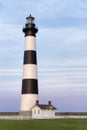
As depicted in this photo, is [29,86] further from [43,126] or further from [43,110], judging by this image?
[43,126]

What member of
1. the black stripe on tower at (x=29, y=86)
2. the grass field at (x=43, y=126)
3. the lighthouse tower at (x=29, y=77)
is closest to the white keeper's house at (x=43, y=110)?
the lighthouse tower at (x=29, y=77)

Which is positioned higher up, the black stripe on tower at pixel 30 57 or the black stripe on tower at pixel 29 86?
the black stripe on tower at pixel 30 57

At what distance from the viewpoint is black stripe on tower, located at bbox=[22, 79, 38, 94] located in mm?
54719

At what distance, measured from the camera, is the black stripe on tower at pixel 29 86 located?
54.7 metres

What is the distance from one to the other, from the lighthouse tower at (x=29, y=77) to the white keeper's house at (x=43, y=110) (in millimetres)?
843

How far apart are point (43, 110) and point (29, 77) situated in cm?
708

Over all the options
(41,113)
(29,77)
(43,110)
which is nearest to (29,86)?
(29,77)

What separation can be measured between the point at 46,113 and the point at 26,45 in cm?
1163

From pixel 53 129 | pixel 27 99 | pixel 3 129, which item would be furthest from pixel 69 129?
pixel 27 99

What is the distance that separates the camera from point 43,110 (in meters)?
59.1

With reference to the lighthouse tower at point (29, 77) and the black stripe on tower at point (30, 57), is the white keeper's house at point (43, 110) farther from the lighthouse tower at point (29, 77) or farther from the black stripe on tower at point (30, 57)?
the black stripe on tower at point (30, 57)

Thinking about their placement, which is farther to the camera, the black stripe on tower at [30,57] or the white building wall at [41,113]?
the white building wall at [41,113]

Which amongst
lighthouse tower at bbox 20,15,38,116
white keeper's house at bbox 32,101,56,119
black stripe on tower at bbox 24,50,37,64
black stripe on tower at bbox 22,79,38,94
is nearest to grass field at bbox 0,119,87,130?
black stripe on tower at bbox 22,79,38,94

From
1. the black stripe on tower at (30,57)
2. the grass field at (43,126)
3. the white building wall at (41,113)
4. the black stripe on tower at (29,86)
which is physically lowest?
the grass field at (43,126)
